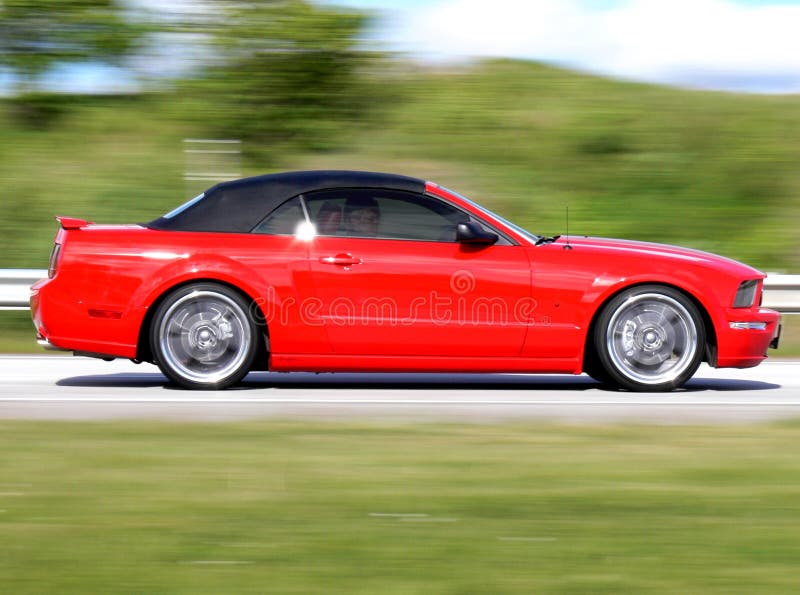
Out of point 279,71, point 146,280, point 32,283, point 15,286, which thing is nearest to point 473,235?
point 146,280

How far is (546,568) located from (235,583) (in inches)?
37.4

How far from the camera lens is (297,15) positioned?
18.4 m

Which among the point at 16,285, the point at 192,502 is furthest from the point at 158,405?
the point at 16,285

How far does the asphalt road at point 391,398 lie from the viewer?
6.74m

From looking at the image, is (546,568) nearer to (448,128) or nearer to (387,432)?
(387,432)

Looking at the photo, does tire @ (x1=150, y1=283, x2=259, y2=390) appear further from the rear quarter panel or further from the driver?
the driver

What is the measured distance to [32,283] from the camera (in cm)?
1107

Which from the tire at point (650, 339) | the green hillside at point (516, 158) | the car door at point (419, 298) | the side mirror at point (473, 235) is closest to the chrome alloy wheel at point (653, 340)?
the tire at point (650, 339)

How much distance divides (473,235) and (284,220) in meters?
1.29

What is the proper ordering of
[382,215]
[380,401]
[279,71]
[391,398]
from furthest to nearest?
[279,71] < [382,215] < [391,398] < [380,401]

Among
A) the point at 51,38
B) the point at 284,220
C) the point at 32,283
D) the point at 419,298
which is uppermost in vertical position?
the point at 51,38

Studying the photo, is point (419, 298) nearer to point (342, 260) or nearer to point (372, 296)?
point (372, 296)

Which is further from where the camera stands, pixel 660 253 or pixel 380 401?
pixel 660 253

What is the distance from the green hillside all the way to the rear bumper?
785 centimetres
